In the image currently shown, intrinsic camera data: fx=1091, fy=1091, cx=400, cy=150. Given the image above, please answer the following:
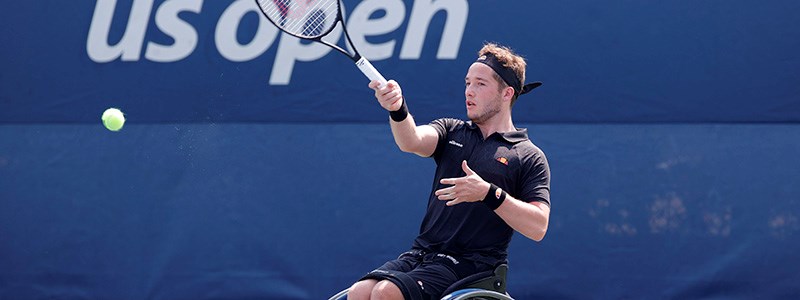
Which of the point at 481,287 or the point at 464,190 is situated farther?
the point at 481,287

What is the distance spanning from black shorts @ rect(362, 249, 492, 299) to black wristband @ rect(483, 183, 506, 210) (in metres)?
0.30

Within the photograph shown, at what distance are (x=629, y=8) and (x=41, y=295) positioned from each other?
326 cm

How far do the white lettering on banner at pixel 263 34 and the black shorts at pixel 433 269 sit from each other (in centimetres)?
190

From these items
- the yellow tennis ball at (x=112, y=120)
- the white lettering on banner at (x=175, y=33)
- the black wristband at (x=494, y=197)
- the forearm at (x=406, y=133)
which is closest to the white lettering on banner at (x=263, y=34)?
the white lettering on banner at (x=175, y=33)

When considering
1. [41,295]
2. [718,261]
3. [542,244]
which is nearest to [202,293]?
[41,295]

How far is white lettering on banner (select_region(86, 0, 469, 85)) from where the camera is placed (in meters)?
5.37

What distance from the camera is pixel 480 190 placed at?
3.27 meters

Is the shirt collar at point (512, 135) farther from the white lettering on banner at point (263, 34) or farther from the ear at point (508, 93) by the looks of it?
the white lettering on banner at point (263, 34)

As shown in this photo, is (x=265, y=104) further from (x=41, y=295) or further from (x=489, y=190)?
(x=489, y=190)

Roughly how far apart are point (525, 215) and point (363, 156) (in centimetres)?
207

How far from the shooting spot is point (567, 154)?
525 centimetres

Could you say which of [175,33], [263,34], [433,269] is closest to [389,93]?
[433,269]

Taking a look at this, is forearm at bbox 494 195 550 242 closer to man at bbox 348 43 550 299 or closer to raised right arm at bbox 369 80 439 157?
man at bbox 348 43 550 299

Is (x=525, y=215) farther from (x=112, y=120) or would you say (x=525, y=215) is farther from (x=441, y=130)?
(x=112, y=120)
